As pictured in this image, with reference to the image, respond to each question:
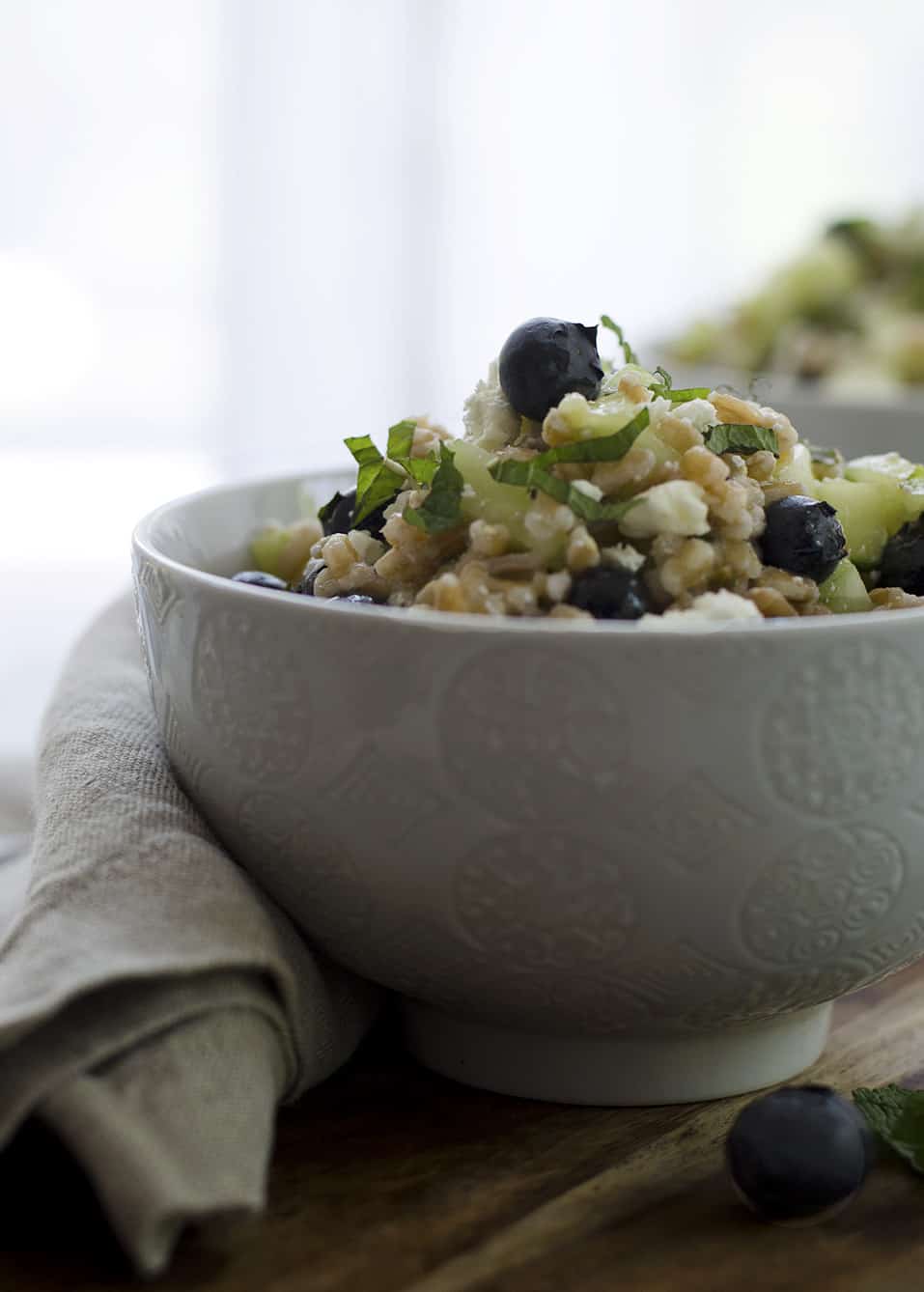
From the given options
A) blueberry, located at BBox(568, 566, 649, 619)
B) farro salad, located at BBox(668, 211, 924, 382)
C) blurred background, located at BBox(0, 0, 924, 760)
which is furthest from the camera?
blurred background, located at BBox(0, 0, 924, 760)

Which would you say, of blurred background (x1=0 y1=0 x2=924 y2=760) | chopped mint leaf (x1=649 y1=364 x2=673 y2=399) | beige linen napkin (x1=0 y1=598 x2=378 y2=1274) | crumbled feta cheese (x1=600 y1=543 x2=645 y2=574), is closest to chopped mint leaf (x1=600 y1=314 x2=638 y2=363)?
chopped mint leaf (x1=649 y1=364 x2=673 y2=399)

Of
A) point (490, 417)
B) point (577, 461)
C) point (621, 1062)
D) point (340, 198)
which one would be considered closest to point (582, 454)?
point (577, 461)

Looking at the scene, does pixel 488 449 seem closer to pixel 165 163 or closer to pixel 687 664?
pixel 687 664

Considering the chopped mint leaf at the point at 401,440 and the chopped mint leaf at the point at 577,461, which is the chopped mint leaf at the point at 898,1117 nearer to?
the chopped mint leaf at the point at 577,461

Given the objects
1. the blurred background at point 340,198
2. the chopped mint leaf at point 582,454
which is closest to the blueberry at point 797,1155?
the chopped mint leaf at point 582,454

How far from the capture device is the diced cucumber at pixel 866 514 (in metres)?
0.95

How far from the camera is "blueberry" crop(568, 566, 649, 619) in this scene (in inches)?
29.8

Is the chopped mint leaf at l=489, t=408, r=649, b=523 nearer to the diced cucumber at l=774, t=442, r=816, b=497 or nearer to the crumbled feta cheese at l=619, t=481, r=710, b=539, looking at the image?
the crumbled feta cheese at l=619, t=481, r=710, b=539

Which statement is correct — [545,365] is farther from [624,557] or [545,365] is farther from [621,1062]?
[621,1062]

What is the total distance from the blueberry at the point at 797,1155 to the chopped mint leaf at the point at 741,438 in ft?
1.15

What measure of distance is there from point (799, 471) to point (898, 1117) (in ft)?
1.27

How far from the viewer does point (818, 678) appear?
0.68 m

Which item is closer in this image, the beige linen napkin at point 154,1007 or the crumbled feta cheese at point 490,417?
the beige linen napkin at point 154,1007

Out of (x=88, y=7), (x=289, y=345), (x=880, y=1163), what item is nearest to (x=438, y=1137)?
(x=880, y=1163)
